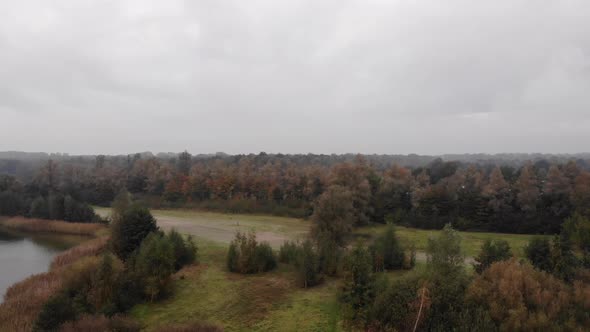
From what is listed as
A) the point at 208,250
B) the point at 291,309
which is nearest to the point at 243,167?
the point at 208,250

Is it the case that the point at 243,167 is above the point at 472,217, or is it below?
above

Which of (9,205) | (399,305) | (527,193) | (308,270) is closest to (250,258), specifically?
(308,270)

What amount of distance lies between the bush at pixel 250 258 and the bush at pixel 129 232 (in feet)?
17.7

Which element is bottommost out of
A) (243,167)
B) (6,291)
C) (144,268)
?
(6,291)

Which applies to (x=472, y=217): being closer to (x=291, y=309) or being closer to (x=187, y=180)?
(x=291, y=309)

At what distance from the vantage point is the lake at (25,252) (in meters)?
18.5

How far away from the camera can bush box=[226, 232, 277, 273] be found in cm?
1496

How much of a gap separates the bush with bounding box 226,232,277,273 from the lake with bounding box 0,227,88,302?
963cm

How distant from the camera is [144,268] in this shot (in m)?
13.2

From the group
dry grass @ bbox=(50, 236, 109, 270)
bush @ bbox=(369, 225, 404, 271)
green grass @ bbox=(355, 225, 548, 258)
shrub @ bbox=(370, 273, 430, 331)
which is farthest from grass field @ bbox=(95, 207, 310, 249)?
shrub @ bbox=(370, 273, 430, 331)

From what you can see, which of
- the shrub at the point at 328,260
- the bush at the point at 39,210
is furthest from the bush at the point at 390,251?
the bush at the point at 39,210

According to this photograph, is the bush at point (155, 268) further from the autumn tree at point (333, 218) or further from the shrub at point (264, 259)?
the autumn tree at point (333, 218)

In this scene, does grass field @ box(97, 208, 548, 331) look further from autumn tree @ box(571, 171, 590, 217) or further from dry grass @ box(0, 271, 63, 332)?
autumn tree @ box(571, 171, 590, 217)

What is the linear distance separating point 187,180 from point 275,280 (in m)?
29.3
